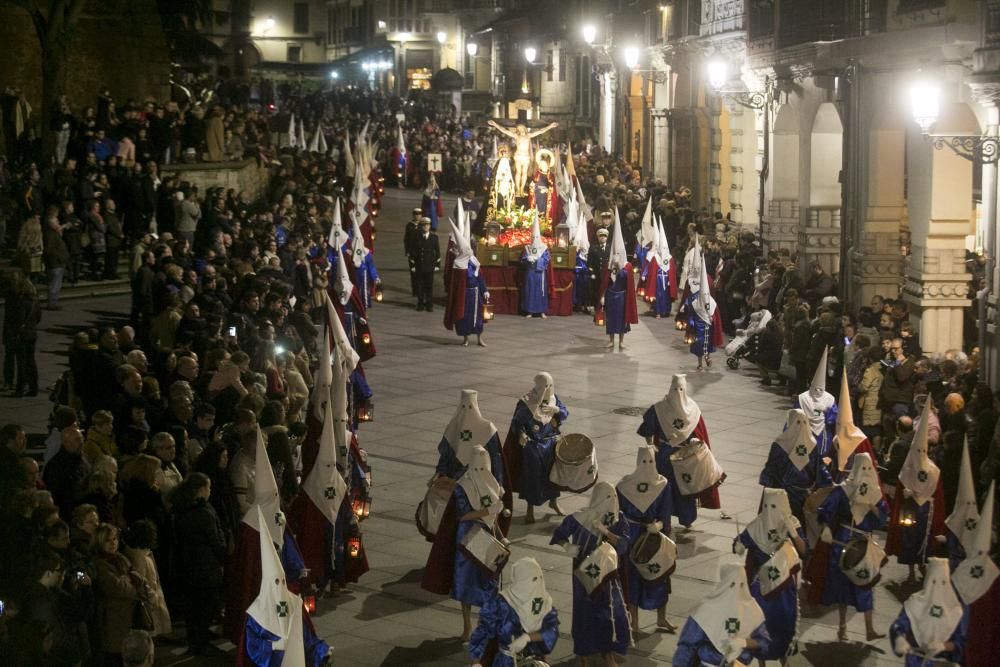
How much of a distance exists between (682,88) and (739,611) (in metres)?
32.9

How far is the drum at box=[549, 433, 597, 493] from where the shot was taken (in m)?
15.4

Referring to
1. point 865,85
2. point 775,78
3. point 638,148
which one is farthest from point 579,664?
point 638,148

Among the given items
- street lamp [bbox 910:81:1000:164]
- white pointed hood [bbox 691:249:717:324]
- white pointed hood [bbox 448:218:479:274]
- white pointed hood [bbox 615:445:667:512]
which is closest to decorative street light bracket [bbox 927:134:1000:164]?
street lamp [bbox 910:81:1000:164]

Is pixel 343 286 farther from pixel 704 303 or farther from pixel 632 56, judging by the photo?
pixel 632 56

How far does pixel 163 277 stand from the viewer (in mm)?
20766

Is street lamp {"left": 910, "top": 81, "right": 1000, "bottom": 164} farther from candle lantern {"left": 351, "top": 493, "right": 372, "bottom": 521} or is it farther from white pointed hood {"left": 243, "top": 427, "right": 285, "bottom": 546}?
white pointed hood {"left": 243, "top": 427, "right": 285, "bottom": 546}

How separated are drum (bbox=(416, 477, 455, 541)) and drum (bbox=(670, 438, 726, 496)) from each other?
2.33m

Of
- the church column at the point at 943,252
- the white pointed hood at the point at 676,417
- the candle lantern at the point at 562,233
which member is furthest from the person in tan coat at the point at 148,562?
the candle lantern at the point at 562,233

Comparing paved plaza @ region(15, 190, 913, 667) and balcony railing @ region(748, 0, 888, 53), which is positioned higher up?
balcony railing @ region(748, 0, 888, 53)

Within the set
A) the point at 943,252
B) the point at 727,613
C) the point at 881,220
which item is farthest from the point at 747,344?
the point at 727,613

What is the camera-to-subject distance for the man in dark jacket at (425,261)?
28953mm

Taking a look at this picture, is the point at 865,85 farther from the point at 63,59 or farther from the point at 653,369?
the point at 63,59

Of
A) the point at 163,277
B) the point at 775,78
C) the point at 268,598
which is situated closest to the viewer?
the point at 268,598

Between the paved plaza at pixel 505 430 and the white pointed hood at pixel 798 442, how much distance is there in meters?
1.27
